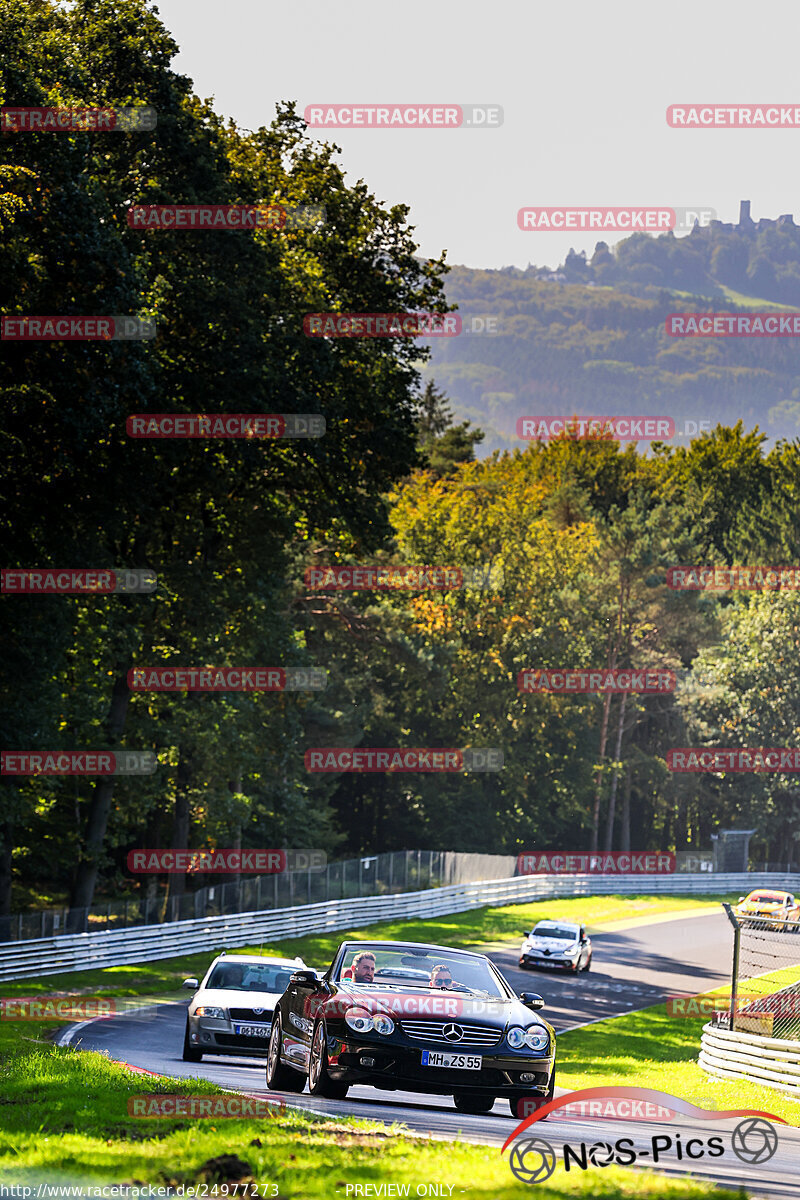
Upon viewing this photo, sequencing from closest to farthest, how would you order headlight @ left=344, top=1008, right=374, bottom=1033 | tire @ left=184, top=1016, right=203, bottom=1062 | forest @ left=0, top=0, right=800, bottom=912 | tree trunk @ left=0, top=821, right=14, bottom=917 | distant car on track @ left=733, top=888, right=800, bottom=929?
1. headlight @ left=344, top=1008, right=374, bottom=1033
2. tire @ left=184, top=1016, right=203, bottom=1062
3. forest @ left=0, top=0, right=800, bottom=912
4. tree trunk @ left=0, top=821, right=14, bottom=917
5. distant car on track @ left=733, top=888, right=800, bottom=929

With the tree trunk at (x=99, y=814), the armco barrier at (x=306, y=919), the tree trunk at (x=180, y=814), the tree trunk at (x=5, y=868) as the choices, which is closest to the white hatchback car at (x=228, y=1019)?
the armco barrier at (x=306, y=919)

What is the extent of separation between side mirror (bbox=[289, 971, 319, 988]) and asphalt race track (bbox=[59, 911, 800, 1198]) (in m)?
0.92

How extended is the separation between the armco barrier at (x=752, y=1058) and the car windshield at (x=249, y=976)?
6607 millimetres

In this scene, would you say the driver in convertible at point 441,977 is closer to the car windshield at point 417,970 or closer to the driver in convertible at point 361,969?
the car windshield at point 417,970

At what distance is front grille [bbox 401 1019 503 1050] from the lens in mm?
10305

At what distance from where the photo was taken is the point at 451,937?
43125 millimetres

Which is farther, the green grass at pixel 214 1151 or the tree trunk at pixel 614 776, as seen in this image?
the tree trunk at pixel 614 776

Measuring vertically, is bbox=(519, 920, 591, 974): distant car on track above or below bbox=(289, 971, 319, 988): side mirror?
A: below

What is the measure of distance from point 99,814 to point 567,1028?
581 inches

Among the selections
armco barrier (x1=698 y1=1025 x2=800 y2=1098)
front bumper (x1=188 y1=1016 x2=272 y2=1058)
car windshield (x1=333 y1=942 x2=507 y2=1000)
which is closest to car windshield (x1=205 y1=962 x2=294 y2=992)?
front bumper (x1=188 y1=1016 x2=272 y2=1058)

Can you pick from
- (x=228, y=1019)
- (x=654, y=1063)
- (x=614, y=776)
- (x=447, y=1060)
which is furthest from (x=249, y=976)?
(x=614, y=776)

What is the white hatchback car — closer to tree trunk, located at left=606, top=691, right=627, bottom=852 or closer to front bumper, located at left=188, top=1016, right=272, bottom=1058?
front bumper, located at left=188, top=1016, right=272, bottom=1058

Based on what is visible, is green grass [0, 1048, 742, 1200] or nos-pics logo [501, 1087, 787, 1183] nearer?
green grass [0, 1048, 742, 1200]

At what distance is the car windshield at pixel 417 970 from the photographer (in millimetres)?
11289
